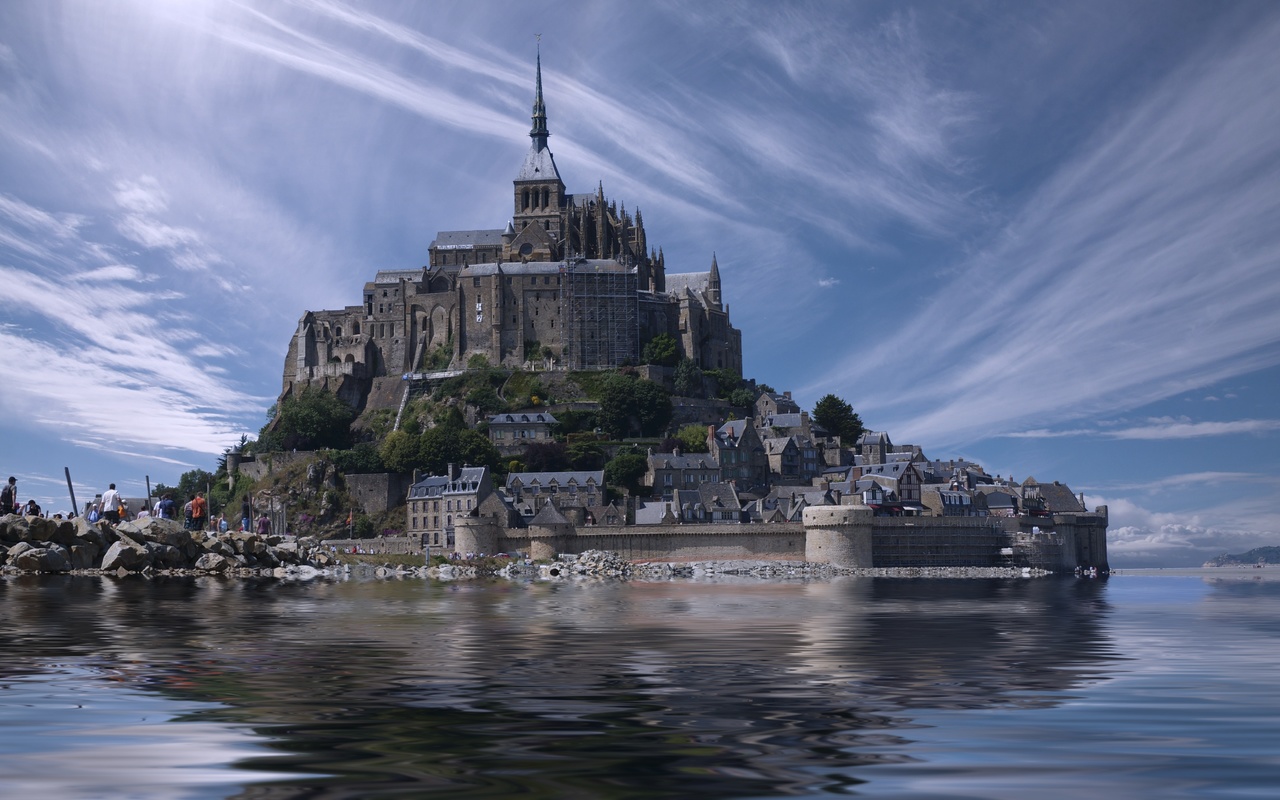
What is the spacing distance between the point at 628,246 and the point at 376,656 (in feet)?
407

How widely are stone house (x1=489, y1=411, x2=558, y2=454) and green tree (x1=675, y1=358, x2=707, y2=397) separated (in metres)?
15.3

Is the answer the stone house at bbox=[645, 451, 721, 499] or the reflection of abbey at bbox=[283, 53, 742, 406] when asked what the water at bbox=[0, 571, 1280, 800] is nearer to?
the stone house at bbox=[645, 451, 721, 499]

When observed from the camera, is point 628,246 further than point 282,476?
Yes

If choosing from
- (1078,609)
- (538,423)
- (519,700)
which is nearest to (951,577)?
(538,423)

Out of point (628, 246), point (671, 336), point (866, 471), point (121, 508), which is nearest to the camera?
point (121, 508)

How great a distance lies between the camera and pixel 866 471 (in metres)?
105

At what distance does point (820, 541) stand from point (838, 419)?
42296 millimetres

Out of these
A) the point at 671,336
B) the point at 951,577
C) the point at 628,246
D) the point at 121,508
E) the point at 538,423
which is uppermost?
the point at 628,246

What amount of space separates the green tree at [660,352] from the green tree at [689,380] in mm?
1168

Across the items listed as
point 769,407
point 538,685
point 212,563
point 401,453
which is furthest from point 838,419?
point 538,685

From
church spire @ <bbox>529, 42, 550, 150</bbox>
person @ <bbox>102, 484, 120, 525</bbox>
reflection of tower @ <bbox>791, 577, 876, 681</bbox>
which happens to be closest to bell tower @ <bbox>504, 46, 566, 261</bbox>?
church spire @ <bbox>529, 42, 550, 150</bbox>

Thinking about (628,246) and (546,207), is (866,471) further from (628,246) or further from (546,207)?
(546,207)

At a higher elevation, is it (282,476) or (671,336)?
(671,336)

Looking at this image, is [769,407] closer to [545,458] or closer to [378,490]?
[545,458]
